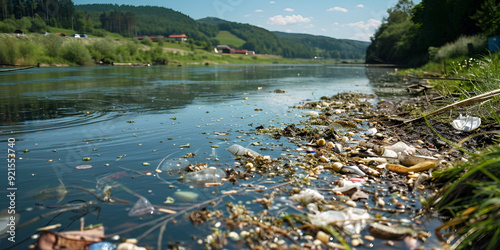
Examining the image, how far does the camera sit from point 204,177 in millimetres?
5129

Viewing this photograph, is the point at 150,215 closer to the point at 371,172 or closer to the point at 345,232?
the point at 345,232

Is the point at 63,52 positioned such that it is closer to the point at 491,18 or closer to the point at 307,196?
the point at 491,18

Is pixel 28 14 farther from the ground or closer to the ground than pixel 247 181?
farther from the ground

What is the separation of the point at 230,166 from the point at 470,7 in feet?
175

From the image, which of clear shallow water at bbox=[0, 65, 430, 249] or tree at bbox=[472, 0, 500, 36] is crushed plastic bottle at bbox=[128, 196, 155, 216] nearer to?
clear shallow water at bbox=[0, 65, 430, 249]

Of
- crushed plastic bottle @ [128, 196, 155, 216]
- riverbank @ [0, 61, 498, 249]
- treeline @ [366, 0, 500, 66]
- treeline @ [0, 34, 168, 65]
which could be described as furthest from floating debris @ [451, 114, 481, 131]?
treeline @ [0, 34, 168, 65]

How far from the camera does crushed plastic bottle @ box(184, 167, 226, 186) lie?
198 inches

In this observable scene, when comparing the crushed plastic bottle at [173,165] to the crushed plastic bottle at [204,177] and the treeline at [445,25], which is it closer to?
the crushed plastic bottle at [204,177]

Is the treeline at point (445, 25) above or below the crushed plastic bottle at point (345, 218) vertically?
above

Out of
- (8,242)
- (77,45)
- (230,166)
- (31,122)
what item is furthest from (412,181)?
(77,45)

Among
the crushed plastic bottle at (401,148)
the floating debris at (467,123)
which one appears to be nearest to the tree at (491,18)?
the floating debris at (467,123)

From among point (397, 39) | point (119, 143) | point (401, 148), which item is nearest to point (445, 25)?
point (397, 39)

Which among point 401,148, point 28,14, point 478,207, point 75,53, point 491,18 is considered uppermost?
point 28,14

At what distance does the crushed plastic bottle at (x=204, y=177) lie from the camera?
5.02 metres
